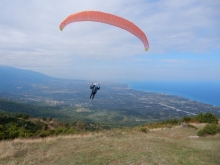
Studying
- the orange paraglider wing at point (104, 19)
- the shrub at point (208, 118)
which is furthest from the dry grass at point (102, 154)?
the shrub at point (208, 118)

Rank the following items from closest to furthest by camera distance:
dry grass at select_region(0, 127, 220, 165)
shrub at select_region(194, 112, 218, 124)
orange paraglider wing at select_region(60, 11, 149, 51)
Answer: dry grass at select_region(0, 127, 220, 165) → orange paraglider wing at select_region(60, 11, 149, 51) → shrub at select_region(194, 112, 218, 124)

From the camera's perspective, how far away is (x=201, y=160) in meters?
9.39

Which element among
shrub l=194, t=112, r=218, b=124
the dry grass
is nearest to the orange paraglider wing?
the dry grass

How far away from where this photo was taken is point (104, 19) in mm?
14117

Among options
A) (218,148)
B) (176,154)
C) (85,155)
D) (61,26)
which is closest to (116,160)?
(85,155)

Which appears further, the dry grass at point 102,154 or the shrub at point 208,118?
the shrub at point 208,118

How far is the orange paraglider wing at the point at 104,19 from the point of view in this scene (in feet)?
44.9

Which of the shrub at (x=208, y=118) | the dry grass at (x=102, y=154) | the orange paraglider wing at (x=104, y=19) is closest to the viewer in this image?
the dry grass at (x=102, y=154)

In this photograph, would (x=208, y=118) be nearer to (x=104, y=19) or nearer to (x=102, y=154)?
(x=104, y=19)

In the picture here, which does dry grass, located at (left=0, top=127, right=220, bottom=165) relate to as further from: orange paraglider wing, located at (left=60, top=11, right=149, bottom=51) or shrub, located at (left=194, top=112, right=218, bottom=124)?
shrub, located at (left=194, top=112, right=218, bottom=124)

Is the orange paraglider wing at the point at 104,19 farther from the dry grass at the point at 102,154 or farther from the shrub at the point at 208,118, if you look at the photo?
the shrub at the point at 208,118

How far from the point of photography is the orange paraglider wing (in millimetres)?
13680

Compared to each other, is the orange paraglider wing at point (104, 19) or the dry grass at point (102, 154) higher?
Answer: the orange paraglider wing at point (104, 19)

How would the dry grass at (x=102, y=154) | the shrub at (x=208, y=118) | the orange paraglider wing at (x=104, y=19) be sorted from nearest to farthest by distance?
1. the dry grass at (x=102, y=154)
2. the orange paraglider wing at (x=104, y=19)
3. the shrub at (x=208, y=118)
